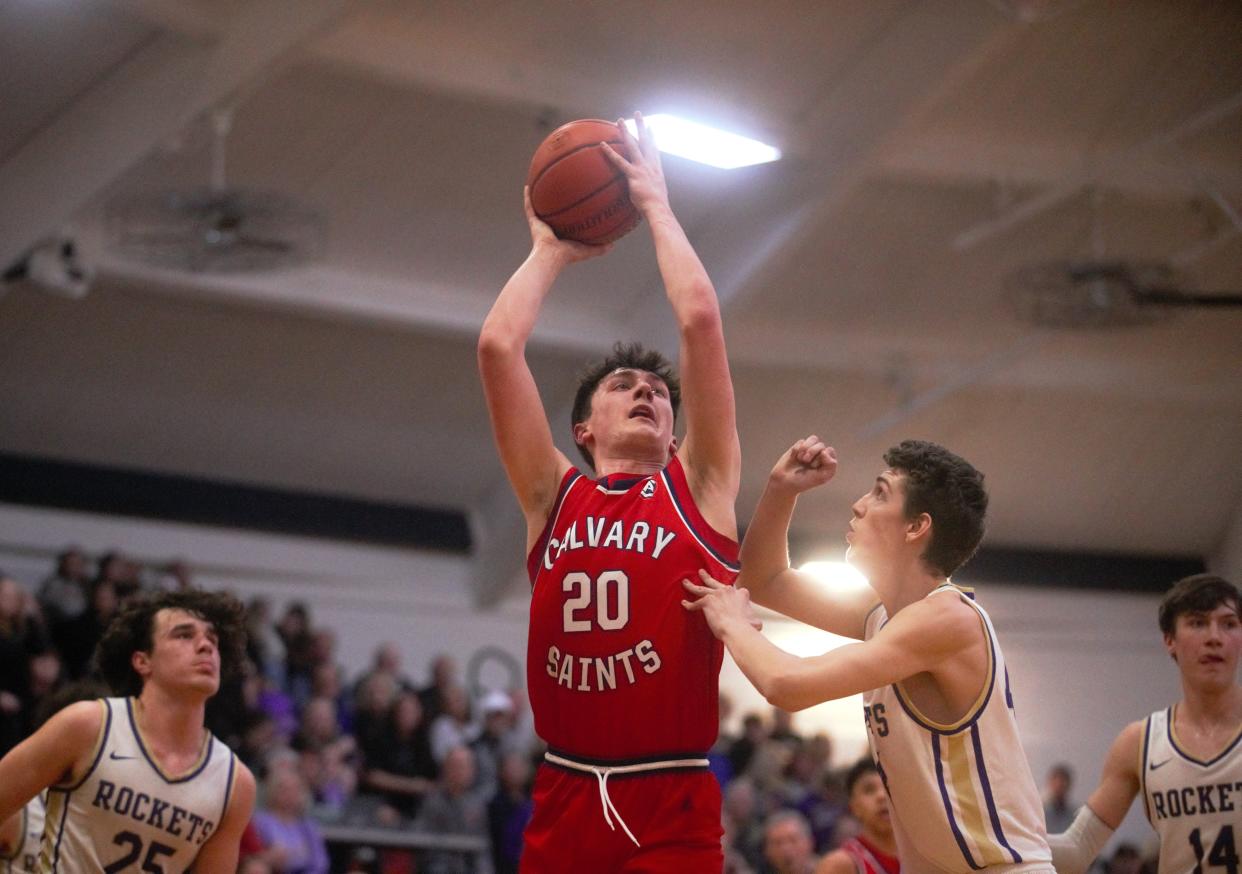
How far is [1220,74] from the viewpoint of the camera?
42.3 feet

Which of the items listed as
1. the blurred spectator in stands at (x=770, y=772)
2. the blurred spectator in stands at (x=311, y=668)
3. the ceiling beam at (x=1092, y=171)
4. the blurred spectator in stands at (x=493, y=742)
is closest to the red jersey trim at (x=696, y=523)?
the blurred spectator in stands at (x=493, y=742)

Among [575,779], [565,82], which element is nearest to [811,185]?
[565,82]

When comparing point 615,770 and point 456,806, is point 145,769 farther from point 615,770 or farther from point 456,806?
point 456,806

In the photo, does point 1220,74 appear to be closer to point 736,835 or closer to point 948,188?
point 948,188

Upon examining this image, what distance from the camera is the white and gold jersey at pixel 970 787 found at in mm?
3688

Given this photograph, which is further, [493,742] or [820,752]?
[820,752]

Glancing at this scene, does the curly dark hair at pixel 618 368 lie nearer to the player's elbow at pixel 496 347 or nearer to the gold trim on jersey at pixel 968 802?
the player's elbow at pixel 496 347

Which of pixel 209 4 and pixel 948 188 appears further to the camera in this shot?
pixel 948 188

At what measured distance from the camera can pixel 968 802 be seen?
370 centimetres

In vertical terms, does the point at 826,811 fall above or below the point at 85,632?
below

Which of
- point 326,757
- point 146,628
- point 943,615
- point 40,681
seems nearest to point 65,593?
point 40,681

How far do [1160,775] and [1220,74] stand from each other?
31.4 ft

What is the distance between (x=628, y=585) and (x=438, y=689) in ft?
29.5

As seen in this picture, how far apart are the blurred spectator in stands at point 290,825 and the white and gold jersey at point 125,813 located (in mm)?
4014
